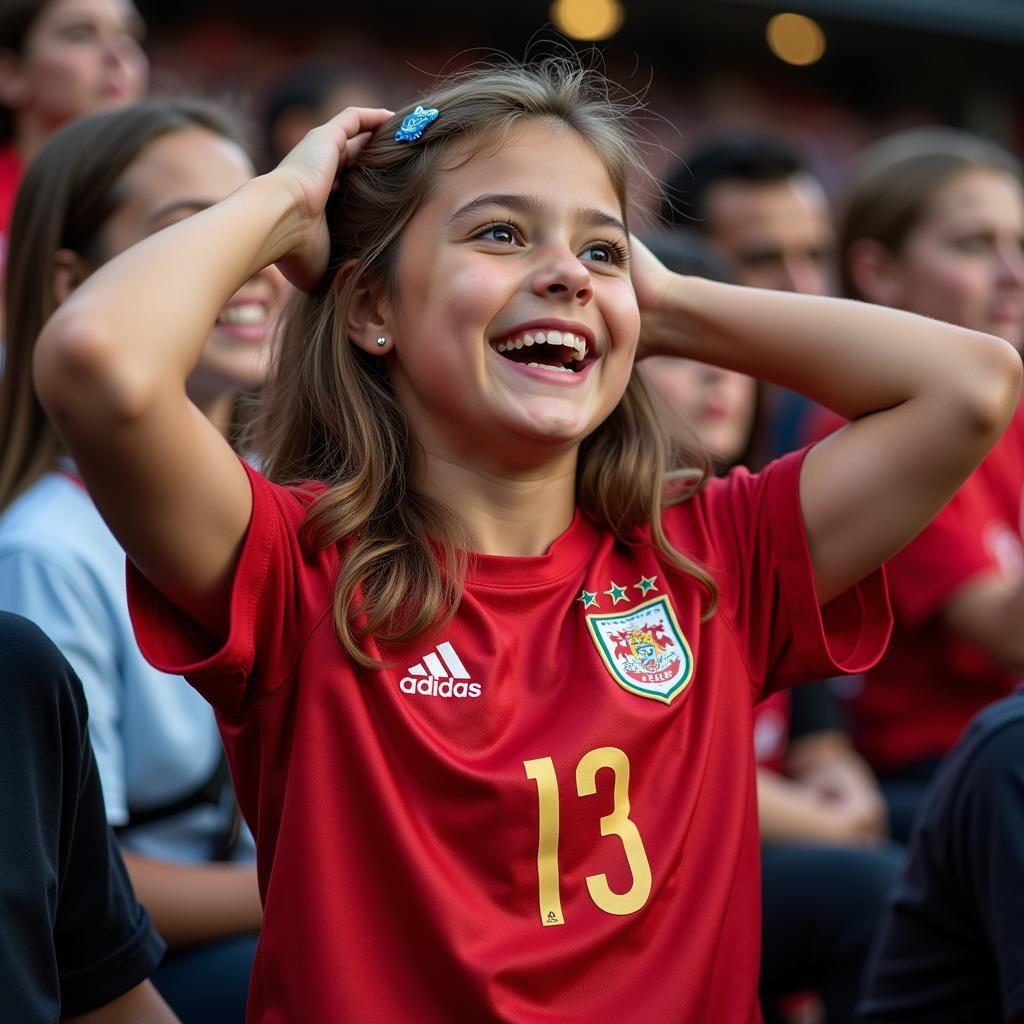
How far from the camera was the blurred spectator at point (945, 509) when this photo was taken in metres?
3.39

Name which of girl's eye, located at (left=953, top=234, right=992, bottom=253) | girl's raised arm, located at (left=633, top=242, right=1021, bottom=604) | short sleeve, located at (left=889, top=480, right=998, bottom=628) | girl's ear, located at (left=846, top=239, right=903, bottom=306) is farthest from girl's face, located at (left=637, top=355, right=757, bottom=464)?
girl's raised arm, located at (left=633, top=242, right=1021, bottom=604)

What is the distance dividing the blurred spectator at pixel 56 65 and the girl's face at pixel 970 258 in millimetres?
2121

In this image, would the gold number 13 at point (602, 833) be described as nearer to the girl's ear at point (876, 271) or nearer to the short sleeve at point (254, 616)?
the short sleeve at point (254, 616)

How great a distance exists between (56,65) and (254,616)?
261 centimetres

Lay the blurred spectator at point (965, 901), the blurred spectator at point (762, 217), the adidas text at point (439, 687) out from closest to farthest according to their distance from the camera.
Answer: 1. the adidas text at point (439, 687)
2. the blurred spectator at point (965, 901)
3. the blurred spectator at point (762, 217)

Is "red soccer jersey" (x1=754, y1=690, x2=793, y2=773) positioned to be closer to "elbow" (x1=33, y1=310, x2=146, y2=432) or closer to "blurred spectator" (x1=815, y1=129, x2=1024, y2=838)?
"blurred spectator" (x1=815, y1=129, x2=1024, y2=838)

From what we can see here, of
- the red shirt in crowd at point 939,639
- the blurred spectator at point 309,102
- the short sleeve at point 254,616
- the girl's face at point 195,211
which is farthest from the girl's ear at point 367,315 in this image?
the blurred spectator at point 309,102

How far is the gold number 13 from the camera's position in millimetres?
1802

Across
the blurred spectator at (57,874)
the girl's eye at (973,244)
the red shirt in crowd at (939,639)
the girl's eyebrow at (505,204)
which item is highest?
the girl's eyebrow at (505,204)

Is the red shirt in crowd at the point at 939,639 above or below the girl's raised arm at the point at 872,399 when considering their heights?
below

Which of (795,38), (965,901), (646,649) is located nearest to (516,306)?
(646,649)

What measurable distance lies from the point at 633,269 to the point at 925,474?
1.69 feet

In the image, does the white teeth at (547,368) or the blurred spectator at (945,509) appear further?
the blurred spectator at (945,509)

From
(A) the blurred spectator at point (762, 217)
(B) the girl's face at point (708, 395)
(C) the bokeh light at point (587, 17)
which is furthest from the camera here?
(C) the bokeh light at point (587, 17)
